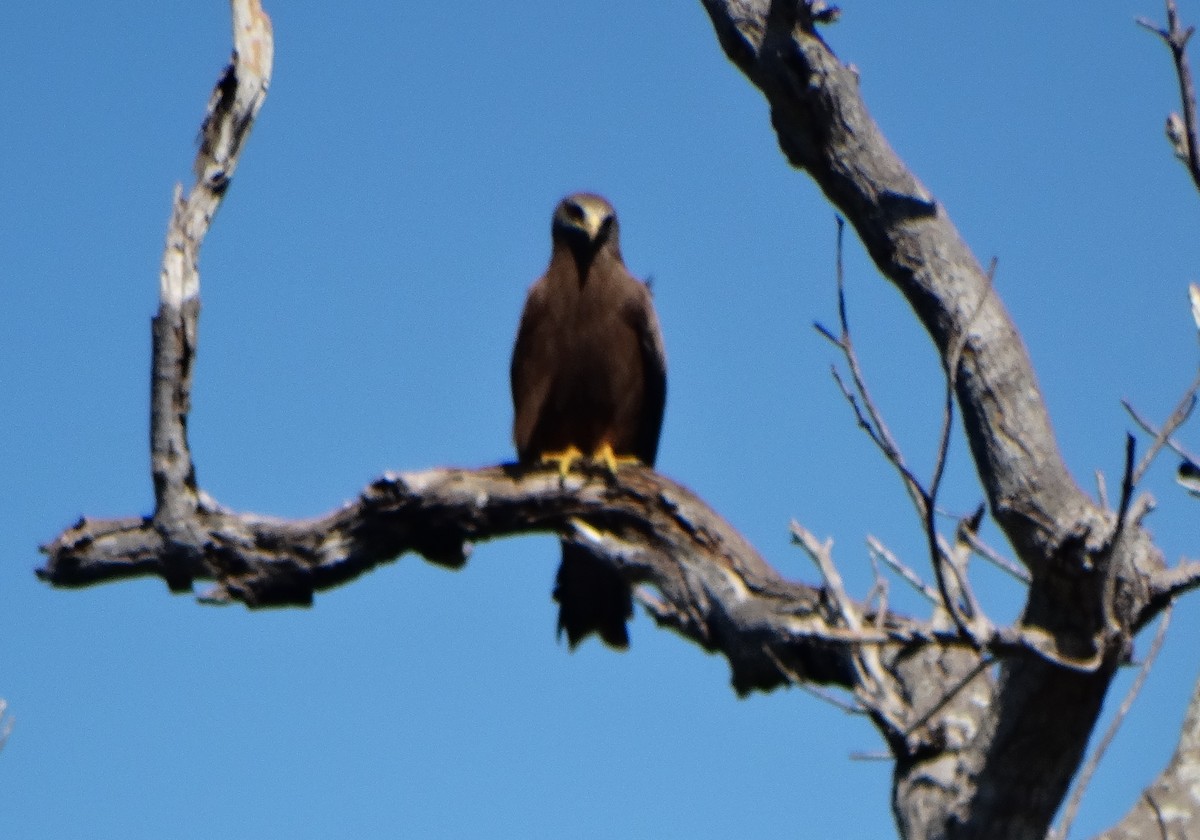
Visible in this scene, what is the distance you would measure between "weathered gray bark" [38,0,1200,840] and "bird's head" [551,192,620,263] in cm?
163

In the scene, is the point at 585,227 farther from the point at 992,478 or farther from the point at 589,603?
the point at 992,478

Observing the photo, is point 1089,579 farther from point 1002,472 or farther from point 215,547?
point 215,547

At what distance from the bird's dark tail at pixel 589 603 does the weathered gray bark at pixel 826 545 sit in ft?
1.85

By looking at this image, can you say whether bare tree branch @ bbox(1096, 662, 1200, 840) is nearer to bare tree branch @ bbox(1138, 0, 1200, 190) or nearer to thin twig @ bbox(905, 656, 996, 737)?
thin twig @ bbox(905, 656, 996, 737)

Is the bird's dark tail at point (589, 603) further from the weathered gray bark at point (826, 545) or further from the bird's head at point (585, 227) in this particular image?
the bird's head at point (585, 227)

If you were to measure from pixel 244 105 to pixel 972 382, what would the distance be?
2585 mm

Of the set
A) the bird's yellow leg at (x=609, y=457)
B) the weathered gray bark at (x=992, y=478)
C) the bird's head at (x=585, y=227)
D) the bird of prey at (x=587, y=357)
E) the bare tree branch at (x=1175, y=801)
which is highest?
the bird's head at (x=585, y=227)

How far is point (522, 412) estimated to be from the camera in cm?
677

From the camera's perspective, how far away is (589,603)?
5.97m

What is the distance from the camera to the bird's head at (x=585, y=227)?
687cm

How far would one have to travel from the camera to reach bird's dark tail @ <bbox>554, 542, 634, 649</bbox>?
5.93 meters

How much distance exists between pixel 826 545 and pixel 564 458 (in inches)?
96.0

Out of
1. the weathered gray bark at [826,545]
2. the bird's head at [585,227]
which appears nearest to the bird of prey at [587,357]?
the bird's head at [585,227]

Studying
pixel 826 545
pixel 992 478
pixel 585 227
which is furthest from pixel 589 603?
pixel 992 478
